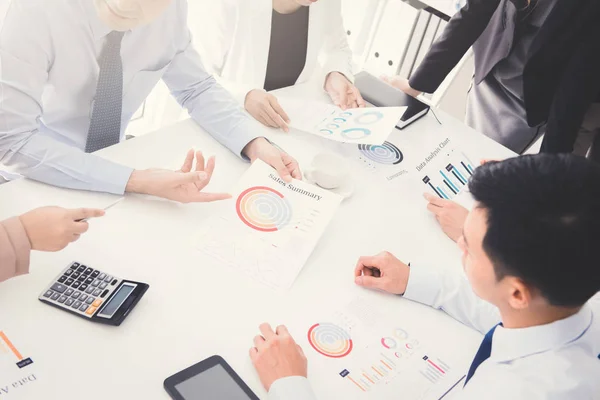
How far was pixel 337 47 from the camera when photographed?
1.83m

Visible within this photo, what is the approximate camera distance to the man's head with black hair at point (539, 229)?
0.67 m

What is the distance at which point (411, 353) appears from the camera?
3.02 ft

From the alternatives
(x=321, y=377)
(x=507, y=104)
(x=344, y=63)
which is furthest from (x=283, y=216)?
(x=507, y=104)

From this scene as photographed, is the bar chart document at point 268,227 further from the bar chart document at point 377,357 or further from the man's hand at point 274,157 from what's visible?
the bar chart document at point 377,357

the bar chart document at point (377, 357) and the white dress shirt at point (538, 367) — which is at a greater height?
the white dress shirt at point (538, 367)

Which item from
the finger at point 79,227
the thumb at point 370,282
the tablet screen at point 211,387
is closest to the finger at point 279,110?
the thumb at point 370,282

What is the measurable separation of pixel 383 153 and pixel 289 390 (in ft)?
2.60

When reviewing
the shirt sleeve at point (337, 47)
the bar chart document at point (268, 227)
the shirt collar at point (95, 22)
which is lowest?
the bar chart document at point (268, 227)

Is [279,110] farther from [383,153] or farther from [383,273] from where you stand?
[383,273]

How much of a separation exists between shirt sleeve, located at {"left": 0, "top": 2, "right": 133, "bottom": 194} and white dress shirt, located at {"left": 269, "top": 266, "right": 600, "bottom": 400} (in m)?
0.55

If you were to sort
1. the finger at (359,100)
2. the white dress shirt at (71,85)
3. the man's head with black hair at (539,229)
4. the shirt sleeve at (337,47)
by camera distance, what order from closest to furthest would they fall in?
1. the man's head with black hair at (539,229)
2. the white dress shirt at (71,85)
3. the finger at (359,100)
4. the shirt sleeve at (337,47)

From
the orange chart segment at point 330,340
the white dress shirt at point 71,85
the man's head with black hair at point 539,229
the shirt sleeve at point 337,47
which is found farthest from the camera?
the shirt sleeve at point 337,47

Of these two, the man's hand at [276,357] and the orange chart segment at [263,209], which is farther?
the orange chart segment at [263,209]

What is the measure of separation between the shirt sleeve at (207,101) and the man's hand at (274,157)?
0.02m
